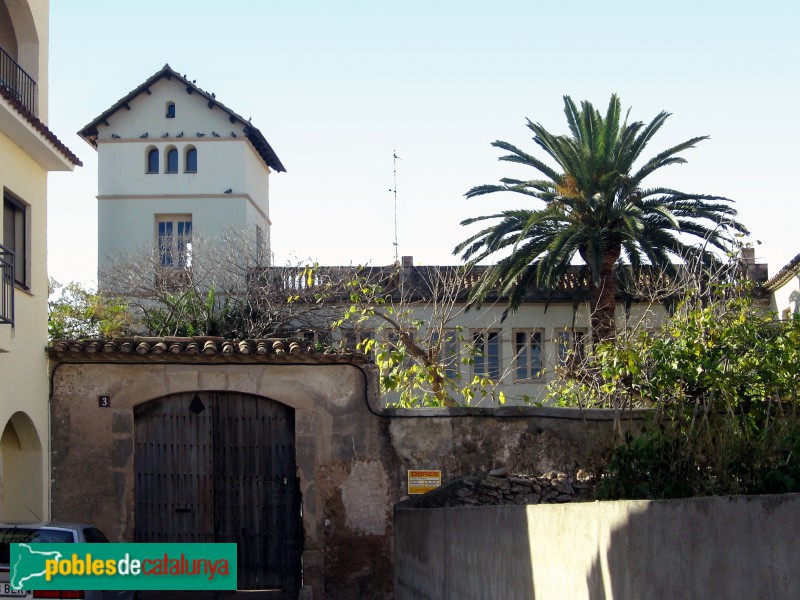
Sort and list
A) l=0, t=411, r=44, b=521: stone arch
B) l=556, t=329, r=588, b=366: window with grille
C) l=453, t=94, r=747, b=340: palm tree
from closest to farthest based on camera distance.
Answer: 1. l=0, t=411, r=44, b=521: stone arch
2. l=556, t=329, r=588, b=366: window with grille
3. l=453, t=94, r=747, b=340: palm tree

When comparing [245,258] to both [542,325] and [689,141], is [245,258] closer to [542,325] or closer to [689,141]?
[542,325]

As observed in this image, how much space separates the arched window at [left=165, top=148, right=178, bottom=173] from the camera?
45.0 meters

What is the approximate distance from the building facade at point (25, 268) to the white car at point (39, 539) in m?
3.18

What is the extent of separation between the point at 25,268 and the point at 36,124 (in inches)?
87.0

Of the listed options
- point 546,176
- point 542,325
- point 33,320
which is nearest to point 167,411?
point 33,320

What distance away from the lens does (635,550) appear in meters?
6.69

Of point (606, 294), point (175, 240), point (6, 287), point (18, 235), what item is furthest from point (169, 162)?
point (6, 287)

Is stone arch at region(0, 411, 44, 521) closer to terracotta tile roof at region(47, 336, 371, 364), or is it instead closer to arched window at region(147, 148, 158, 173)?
terracotta tile roof at region(47, 336, 371, 364)

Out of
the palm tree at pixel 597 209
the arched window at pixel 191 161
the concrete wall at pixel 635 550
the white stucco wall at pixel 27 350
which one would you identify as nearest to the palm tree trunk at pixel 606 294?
the palm tree at pixel 597 209

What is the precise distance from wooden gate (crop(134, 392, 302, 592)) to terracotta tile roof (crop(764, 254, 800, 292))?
1872cm

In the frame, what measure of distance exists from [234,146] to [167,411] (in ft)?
94.0

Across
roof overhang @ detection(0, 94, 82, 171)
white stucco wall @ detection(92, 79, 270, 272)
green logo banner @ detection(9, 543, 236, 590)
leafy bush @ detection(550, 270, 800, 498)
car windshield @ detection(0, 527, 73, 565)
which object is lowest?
green logo banner @ detection(9, 543, 236, 590)

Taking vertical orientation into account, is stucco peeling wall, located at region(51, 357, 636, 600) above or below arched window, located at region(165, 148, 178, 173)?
below

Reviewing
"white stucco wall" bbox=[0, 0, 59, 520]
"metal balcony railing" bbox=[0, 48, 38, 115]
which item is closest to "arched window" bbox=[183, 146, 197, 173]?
"white stucco wall" bbox=[0, 0, 59, 520]
